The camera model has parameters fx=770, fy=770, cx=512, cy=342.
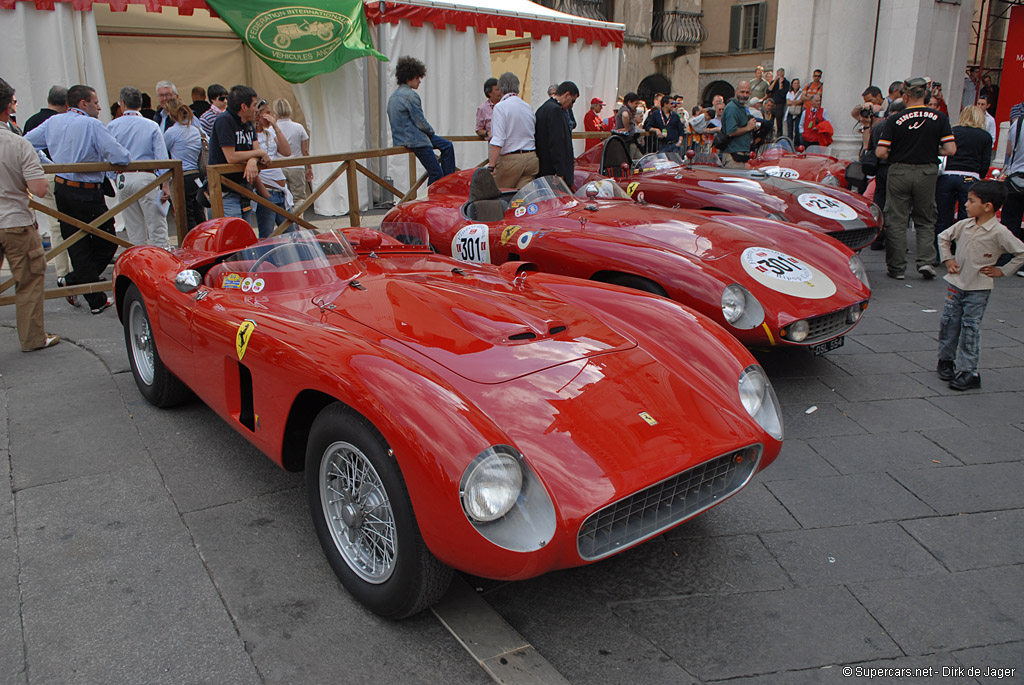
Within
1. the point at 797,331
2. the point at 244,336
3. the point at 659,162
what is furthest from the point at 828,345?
the point at 659,162

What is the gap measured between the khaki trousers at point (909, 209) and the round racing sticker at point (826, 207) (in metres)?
0.51

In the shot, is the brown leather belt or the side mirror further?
the brown leather belt

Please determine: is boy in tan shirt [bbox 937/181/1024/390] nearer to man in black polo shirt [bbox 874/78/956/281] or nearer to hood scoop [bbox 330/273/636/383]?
hood scoop [bbox 330/273/636/383]

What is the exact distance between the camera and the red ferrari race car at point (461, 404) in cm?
226

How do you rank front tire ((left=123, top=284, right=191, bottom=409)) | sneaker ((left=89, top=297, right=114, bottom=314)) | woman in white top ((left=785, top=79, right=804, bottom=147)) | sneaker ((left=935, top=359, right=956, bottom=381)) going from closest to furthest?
1. front tire ((left=123, top=284, right=191, bottom=409))
2. sneaker ((left=935, top=359, right=956, bottom=381))
3. sneaker ((left=89, top=297, right=114, bottom=314))
4. woman in white top ((left=785, top=79, right=804, bottom=147))

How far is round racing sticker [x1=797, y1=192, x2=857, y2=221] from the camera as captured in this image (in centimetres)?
726

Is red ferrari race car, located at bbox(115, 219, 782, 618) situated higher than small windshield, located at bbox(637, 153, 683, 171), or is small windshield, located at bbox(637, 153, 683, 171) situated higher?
small windshield, located at bbox(637, 153, 683, 171)

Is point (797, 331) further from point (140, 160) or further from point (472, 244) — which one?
point (140, 160)

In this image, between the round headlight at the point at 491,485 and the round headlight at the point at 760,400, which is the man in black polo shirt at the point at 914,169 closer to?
the round headlight at the point at 760,400

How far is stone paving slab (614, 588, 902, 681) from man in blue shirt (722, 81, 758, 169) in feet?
28.8

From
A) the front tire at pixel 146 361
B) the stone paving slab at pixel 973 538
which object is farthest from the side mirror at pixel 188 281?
the stone paving slab at pixel 973 538

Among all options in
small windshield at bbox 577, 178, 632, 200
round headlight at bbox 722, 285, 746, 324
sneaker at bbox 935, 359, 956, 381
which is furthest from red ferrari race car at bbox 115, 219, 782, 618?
small windshield at bbox 577, 178, 632, 200

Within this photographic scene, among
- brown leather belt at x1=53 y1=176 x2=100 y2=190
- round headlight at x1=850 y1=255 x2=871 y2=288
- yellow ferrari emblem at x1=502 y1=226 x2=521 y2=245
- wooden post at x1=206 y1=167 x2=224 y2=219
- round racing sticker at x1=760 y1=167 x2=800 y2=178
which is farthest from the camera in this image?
round racing sticker at x1=760 y1=167 x2=800 y2=178

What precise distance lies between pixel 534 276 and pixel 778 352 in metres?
2.31
